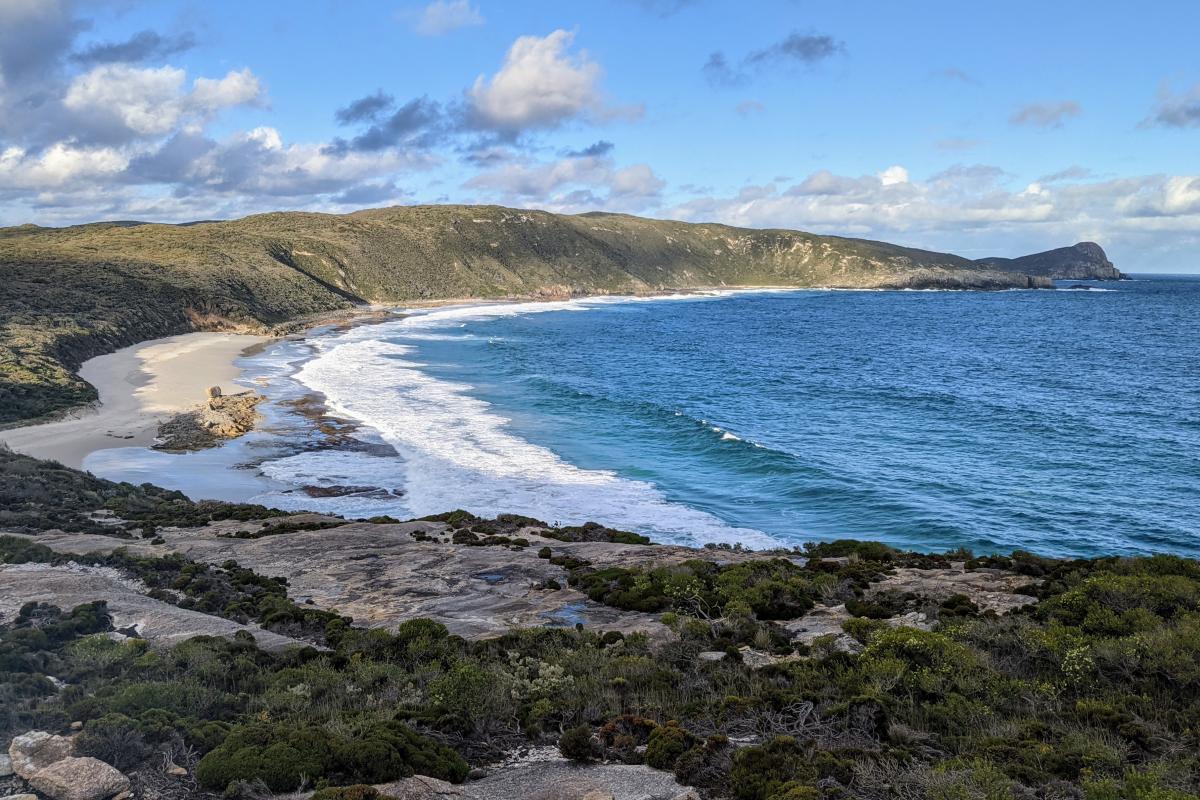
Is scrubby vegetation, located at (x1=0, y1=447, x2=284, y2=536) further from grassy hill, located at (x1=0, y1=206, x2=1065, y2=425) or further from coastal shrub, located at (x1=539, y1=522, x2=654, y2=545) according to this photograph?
grassy hill, located at (x1=0, y1=206, x2=1065, y2=425)

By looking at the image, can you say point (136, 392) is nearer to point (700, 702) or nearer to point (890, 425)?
point (890, 425)

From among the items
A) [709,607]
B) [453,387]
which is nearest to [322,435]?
[453,387]

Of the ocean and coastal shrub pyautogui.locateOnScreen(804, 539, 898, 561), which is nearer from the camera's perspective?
coastal shrub pyautogui.locateOnScreen(804, 539, 898, 561)

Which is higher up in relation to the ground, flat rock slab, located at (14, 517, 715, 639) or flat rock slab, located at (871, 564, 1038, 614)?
flat rock slab, located at (871, 564, 1038, 614)

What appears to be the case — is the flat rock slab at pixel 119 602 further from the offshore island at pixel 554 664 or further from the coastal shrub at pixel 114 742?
the coastal shrub at pixel 114 742

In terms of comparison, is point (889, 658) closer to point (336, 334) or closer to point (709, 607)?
point (709, 607)

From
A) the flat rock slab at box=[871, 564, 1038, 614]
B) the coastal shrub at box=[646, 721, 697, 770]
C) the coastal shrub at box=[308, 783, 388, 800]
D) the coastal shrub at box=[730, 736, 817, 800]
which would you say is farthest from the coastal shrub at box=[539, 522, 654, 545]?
the coastal shrub at box=[308, 783, 388, 800]

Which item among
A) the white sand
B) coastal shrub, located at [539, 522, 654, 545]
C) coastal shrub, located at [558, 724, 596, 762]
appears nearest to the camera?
coastal shrub, located at [558, 724, 596, 762]

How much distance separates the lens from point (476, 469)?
34.1 metres

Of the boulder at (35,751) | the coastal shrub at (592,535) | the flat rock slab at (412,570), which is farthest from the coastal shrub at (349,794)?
the coastal shrub at (592,535)

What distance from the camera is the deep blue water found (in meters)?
27.3

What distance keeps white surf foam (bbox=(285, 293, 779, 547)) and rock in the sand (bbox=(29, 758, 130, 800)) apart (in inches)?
750

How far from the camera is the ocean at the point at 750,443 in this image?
1085 inches

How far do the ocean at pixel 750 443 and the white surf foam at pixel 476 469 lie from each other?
15cm
